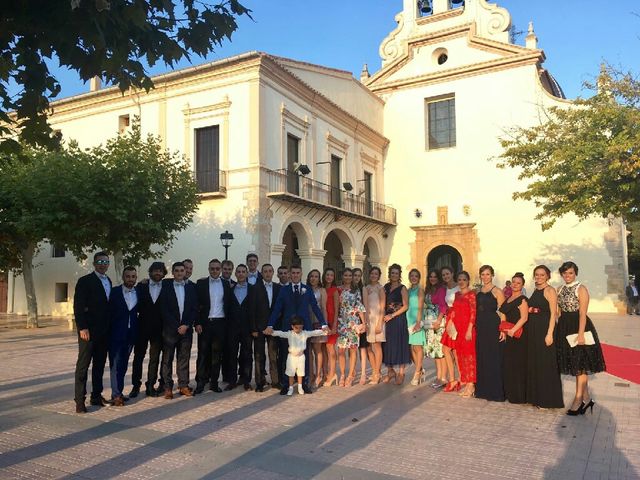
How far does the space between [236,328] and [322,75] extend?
17024 mm

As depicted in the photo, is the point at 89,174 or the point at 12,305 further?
the point at 12,305

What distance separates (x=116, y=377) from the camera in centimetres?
638

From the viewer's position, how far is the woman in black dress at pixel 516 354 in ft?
20.9

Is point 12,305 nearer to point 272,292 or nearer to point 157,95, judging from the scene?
point 157,95

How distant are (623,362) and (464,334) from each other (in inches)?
193

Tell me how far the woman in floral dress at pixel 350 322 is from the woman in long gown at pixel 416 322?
70cm

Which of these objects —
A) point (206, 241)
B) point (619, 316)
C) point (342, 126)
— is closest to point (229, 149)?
point (206, 241)

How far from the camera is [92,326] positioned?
20.1 ft

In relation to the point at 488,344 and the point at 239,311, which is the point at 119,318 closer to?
the point at 239,311

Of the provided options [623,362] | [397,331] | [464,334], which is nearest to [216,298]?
[397,331]

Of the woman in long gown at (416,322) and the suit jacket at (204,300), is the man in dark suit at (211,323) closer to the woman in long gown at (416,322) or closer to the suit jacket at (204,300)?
the suit jacket at (204,300)

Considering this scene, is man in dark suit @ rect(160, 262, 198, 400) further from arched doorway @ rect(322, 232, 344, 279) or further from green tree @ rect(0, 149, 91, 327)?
arched doorway @ rect(322, 232, 344, 279)

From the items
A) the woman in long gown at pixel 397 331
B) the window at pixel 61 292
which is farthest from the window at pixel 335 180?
the woman in long gown at pixel 397 331

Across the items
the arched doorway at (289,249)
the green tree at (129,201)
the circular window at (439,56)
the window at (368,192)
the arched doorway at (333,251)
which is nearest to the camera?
the green tree at (129,201)
